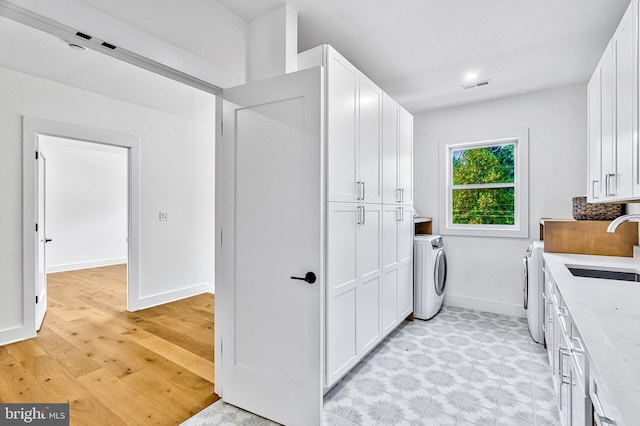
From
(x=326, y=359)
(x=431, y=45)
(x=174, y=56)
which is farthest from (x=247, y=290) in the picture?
(x=431, y=45)

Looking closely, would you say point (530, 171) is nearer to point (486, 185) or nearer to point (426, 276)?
point (486, 185)

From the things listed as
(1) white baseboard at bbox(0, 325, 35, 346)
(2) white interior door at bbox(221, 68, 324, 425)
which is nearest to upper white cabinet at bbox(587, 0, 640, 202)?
(2) white interior door at bbox(221, 68, 324, 425)

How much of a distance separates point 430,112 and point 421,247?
1.90m

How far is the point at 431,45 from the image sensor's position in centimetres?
259

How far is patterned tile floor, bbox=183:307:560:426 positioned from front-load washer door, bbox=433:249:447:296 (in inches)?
23.3

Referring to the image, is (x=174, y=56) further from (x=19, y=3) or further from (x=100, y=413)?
(x=100, y=413)

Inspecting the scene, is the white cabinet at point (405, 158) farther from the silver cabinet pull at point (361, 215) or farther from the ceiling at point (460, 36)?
the silver cabinet pull at point (361, 215)

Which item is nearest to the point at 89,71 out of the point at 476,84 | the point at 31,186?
the point at 31,186

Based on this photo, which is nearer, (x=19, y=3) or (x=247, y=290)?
(x=19, y=3)

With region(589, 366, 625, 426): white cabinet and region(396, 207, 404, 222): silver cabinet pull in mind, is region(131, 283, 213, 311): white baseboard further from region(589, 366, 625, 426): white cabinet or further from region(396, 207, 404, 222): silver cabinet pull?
region(589, 366, 625, 426): white cabinet

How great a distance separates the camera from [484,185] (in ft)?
13.0

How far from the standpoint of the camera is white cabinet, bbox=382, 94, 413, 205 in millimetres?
2842

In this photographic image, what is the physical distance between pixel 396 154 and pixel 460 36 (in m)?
1.09

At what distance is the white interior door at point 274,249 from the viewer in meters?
Answer: 1.74
